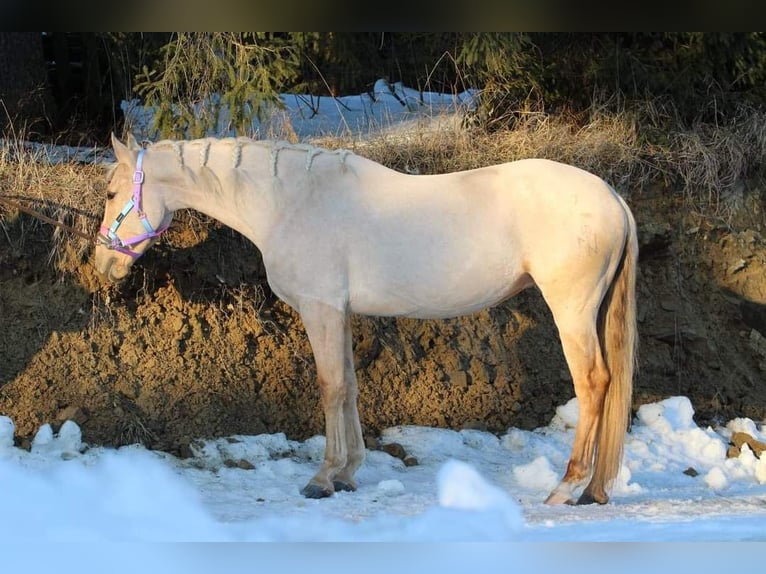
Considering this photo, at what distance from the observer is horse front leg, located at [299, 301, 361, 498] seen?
17.5 ft

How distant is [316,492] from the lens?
535 centimetres

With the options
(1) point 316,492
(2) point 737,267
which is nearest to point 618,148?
(2) point 737,267

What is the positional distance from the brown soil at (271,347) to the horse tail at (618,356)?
1835mm

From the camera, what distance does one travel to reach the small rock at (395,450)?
641cm

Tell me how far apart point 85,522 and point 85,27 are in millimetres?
→ 2289

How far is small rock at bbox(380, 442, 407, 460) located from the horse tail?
4.90 feet

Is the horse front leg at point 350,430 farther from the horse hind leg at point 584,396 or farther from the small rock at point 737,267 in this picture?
the small rock at point 737,267

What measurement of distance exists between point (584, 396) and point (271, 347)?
2541 millimetres

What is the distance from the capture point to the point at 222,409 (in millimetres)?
6555

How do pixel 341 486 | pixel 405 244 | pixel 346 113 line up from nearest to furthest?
pixel 405 244
pixel 341 486
pixel 346 113

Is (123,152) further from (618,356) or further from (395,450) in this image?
(618,356)

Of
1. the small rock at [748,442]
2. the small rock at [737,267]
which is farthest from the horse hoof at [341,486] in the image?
the small rock at [737,267]

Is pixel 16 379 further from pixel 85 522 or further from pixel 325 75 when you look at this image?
pixel 325 75

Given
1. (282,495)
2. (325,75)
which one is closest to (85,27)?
(282,495)
